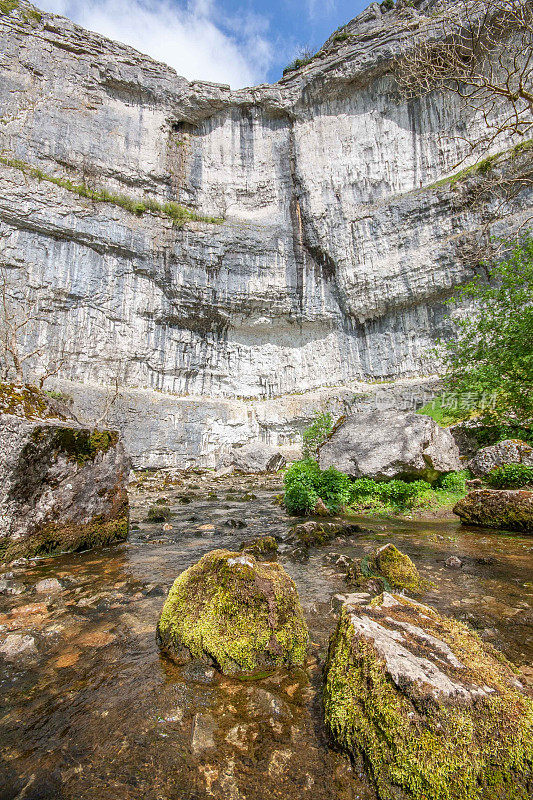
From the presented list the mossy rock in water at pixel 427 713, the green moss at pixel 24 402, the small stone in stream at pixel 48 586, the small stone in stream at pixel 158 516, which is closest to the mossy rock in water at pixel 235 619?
the mossy rock in water at pixel 427 713

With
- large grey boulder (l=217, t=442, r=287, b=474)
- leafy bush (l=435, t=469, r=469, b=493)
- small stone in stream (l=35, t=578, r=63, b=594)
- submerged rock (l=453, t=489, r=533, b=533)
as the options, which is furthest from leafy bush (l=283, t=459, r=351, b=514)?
large grey boulder (l=217, t=442, r=287, b=474)

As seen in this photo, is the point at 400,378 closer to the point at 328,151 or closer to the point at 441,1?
the point at 328,151

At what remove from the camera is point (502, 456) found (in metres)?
8.30

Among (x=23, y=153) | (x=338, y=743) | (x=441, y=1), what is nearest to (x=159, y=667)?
(x=338, y=743)

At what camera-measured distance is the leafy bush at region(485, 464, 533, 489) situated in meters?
7.70

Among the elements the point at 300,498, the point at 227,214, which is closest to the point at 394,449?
the point at 300,498

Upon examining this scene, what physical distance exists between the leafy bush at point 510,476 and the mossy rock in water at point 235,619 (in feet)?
23.4

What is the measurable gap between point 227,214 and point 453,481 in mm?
36136

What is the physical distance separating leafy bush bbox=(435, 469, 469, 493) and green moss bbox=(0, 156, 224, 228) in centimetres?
3153

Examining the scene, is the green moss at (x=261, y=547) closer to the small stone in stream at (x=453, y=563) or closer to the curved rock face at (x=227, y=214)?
the small stone in stream at (x=453, y=563)

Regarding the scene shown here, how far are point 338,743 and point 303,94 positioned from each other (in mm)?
45884

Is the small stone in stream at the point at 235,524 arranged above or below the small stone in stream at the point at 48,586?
below

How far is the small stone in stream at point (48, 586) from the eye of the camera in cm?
400

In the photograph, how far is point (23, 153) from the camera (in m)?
28.1
